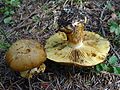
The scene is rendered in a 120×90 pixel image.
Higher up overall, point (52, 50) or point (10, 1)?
point (10, 1)

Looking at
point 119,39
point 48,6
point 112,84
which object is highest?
point 48,6

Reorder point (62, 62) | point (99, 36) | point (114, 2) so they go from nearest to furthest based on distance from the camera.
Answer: point (62, 62) → point (99, 36) → point (114, 2)

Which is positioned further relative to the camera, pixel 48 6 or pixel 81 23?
pixel 48 6

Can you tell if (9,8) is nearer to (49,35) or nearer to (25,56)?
(49,35)

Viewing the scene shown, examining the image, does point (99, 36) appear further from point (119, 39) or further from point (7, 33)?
point (7, 33)

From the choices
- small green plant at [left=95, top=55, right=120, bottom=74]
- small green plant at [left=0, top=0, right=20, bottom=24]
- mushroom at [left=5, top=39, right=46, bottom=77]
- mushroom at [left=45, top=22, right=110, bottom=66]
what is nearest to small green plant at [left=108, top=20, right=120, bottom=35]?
mushroom at [left=45, top=22, right=110, bottom=66]

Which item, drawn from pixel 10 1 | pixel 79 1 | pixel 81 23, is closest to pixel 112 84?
pixel 81 23

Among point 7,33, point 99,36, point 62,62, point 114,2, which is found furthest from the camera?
point 114,2
